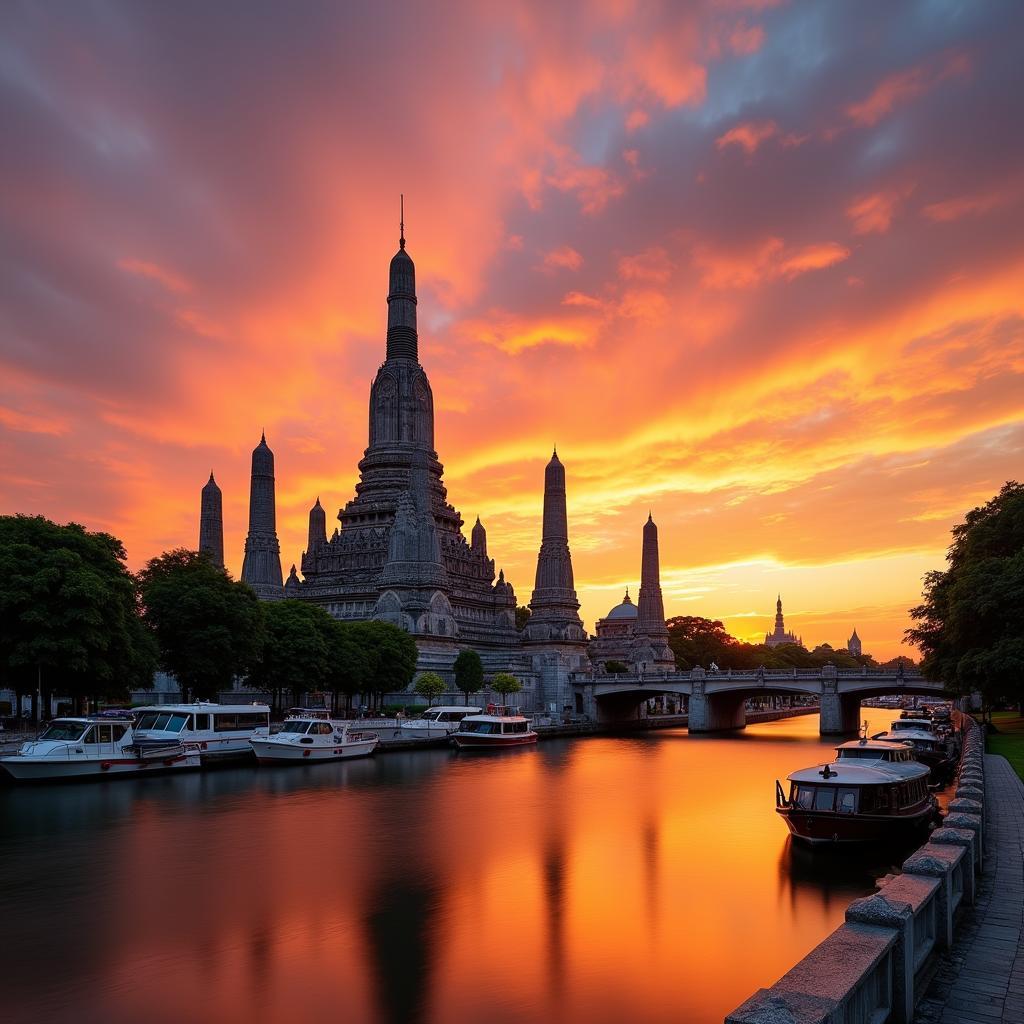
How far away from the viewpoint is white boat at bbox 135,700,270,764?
162ft

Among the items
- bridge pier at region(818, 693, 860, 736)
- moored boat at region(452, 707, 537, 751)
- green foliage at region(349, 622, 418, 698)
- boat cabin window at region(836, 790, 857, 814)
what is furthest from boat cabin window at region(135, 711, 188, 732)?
bridge pier at region(818, 693, 860, 736)

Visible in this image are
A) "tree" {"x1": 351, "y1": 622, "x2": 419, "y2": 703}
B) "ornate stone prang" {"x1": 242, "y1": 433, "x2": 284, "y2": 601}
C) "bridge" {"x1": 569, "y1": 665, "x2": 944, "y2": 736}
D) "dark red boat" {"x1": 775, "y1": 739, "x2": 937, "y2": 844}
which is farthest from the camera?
→ "ornate stone prang" {"x1": 242, "y1": 433, "x2": 284, "y2": 601}

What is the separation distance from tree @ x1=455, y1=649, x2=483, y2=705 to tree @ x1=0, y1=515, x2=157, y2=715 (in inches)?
1848

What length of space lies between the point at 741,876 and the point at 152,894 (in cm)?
1706

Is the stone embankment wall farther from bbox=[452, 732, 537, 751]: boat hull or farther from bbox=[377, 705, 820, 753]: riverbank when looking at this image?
bbox=[452, 732, 537, 751]: boat hull

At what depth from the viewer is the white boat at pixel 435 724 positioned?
69938 mm

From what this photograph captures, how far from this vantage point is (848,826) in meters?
27.3

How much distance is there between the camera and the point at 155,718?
164 ft

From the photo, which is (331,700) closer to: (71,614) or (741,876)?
(71,614)

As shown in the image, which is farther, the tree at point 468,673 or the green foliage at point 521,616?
the green foliage at point 521,616

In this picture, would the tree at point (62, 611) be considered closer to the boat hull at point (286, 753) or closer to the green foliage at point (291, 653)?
the boat hull at point (286, 753)

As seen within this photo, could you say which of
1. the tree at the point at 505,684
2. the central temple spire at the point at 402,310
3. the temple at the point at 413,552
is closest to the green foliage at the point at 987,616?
the tree at the point at 505,684

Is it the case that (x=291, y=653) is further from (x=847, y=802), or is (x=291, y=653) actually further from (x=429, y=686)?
(x=847, y=802)

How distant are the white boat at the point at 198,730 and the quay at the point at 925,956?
42.6 meters
